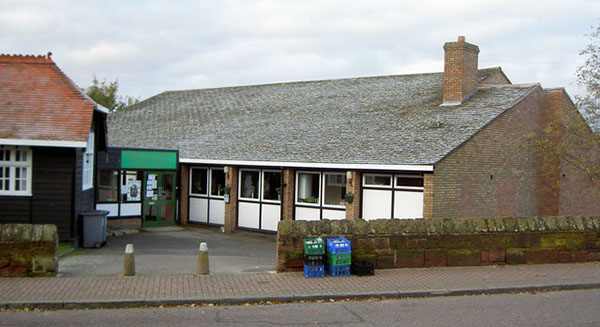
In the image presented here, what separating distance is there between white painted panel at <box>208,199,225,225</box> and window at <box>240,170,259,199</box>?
114cm

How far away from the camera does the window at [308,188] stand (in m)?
19.2

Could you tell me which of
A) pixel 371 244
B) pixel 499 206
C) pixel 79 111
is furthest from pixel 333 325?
pixel 499 206

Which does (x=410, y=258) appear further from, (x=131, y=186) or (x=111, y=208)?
(x=131, y=186)

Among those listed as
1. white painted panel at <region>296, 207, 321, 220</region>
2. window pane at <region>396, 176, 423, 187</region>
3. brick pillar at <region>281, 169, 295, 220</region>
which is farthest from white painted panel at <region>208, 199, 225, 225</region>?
window pane at <region>396, 176, 423, 187</region>

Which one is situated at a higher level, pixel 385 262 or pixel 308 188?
pixel 308 188

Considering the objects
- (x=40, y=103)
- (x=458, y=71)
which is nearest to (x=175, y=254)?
(x=40, y=103)

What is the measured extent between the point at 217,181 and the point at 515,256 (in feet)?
40.6

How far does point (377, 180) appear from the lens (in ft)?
57.5

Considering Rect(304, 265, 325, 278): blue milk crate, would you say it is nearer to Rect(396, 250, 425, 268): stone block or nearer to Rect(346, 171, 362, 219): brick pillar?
Rect(396, 250, 425, 268): stone block

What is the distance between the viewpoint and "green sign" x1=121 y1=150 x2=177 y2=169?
21141mm

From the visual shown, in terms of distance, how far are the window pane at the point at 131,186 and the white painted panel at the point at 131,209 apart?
180 millimetres

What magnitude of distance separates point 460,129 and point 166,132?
13509 millimetres

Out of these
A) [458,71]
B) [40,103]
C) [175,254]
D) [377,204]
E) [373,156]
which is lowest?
[175,254]

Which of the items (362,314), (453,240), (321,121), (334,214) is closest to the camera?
(362,314)
